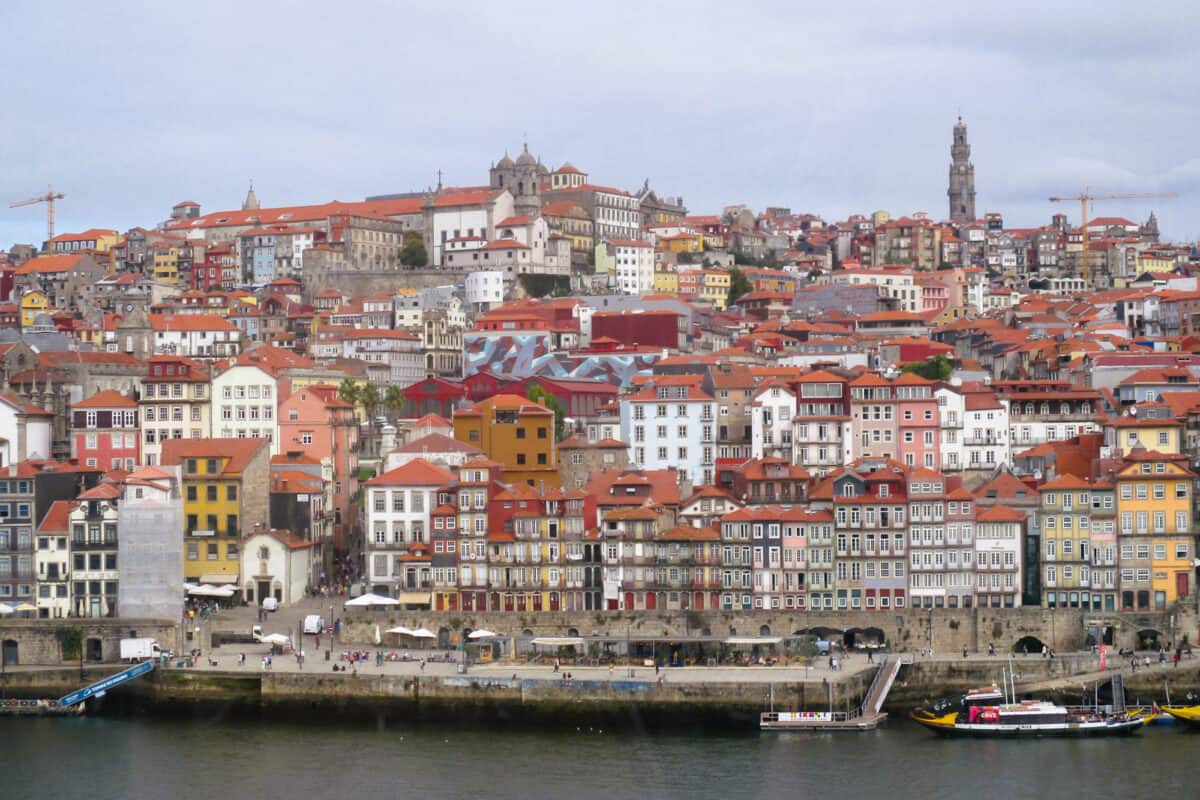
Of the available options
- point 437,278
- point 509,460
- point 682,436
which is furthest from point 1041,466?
point 437,278

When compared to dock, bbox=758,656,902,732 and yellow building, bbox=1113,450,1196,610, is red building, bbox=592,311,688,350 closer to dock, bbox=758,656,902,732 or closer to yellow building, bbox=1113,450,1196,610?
yellow building, bbox=1113,450,1196,610

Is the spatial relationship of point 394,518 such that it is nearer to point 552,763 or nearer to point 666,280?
point 552,763

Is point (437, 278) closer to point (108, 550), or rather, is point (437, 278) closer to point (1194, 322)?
point (1194, 322)

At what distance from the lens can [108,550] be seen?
67938 millimetres

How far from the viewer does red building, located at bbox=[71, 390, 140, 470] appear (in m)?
79.9

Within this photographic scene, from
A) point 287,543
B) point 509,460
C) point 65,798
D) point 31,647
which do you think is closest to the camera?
point 65,798

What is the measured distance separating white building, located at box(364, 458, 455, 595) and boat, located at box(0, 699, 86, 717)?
12.0m

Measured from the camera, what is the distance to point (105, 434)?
8031cm

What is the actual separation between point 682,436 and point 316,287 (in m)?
63.4

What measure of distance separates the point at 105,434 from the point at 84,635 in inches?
615

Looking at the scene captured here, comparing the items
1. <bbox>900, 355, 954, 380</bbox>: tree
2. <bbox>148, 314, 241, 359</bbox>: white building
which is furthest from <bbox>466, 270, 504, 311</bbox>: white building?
<bbox>900, 355, 954, 380</bbox>: tree

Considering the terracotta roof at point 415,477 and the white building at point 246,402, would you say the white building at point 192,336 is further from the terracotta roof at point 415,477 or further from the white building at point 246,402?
the terracotta roof at point 415,477

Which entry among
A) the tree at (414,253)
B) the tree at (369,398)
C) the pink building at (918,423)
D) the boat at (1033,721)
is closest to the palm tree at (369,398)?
the tree at (369,398)

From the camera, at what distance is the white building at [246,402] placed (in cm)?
8188
